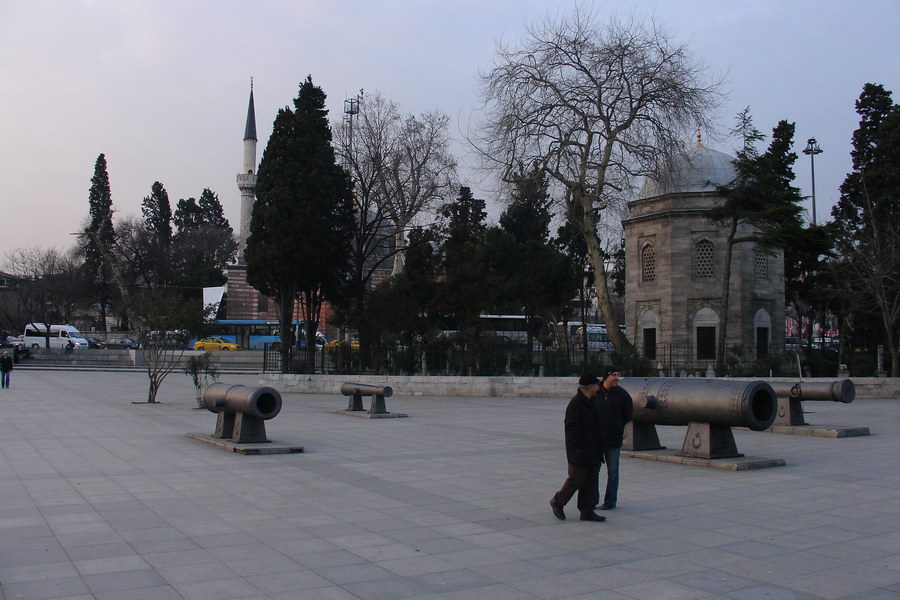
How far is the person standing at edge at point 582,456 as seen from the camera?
7035 millimetres

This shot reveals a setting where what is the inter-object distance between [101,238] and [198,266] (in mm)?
13803

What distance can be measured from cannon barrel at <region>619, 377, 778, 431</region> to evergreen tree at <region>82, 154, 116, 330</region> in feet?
186

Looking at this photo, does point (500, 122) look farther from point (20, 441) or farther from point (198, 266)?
point (198, 266)

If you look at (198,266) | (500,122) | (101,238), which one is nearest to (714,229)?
(500,122)

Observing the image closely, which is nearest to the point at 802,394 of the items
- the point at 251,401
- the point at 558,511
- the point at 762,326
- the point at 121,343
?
the point at 558,511

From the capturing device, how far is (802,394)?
14547mm

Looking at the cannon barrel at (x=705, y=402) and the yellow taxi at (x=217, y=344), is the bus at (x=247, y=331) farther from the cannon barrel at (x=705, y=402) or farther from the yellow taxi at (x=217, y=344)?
the cannon barrel at (x=705, y=402)

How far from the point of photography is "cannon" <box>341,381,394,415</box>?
678 inches

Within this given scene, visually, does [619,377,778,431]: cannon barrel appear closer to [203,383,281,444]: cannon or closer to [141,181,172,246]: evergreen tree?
[203,383,281,444]: cannon

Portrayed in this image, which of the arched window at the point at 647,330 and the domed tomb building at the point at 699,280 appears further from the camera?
the arched window at the point at 647,330

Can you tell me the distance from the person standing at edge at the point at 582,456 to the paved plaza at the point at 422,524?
223 millimetres

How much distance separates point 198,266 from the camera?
250 feet

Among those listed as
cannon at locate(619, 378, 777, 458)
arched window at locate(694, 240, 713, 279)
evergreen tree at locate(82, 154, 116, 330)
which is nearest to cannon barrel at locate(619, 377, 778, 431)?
cannon at locate(619, 378, 777, 458)

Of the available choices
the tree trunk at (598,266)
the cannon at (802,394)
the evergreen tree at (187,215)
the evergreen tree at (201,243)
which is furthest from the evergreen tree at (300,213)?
the evergreen tree at (187,215)
